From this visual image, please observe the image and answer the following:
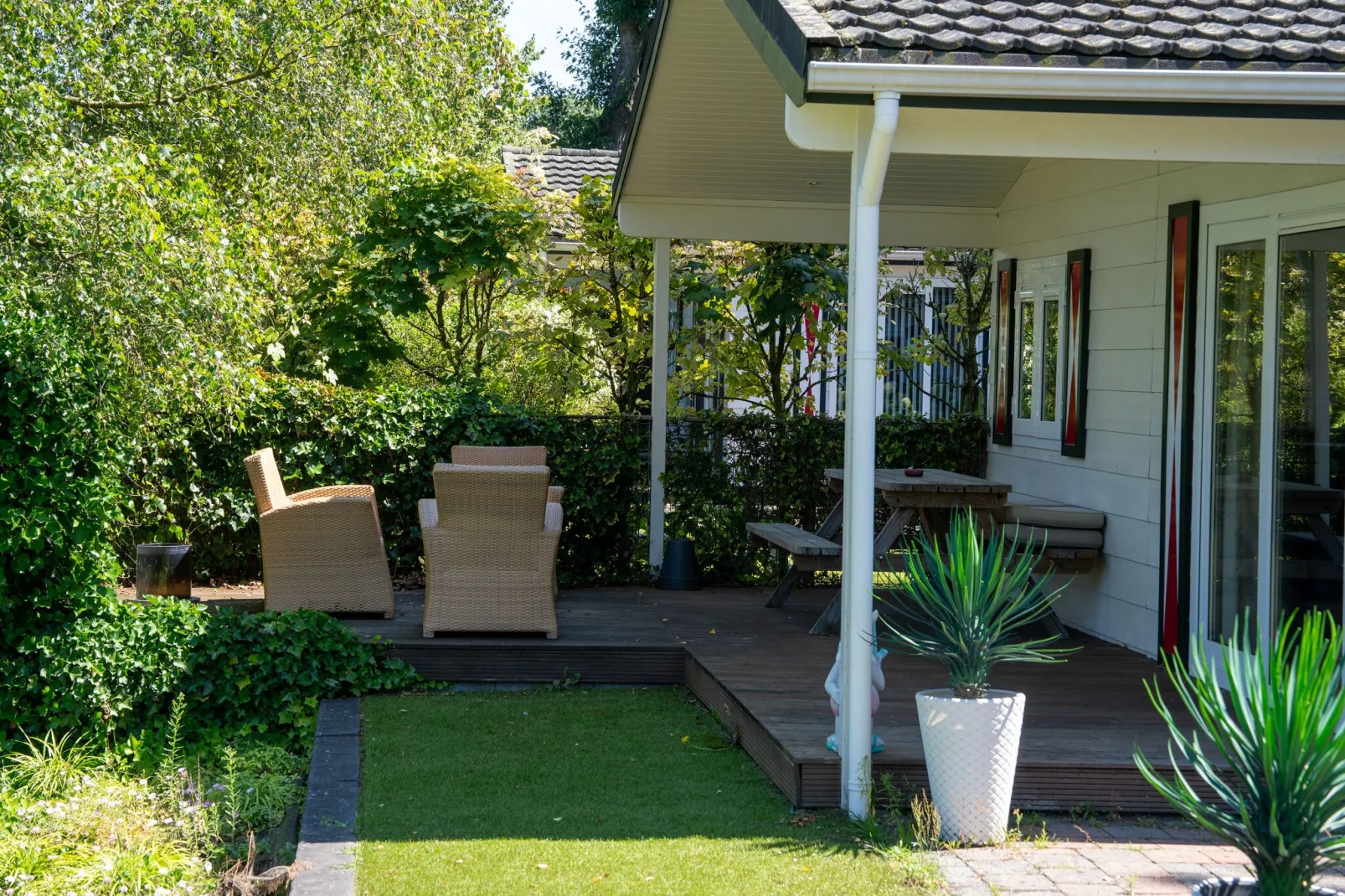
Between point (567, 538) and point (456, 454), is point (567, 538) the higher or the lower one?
the lower one

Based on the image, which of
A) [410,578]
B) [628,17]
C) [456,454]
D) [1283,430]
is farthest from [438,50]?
[628,17]

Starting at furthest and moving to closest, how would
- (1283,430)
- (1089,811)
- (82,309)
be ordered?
(82,309)
(1283,430)
(1089,811)

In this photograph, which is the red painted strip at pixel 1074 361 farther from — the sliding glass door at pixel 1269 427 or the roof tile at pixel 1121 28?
the roof tile at pixel 1121 28

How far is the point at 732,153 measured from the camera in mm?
8297

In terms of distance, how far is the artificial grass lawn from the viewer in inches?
165

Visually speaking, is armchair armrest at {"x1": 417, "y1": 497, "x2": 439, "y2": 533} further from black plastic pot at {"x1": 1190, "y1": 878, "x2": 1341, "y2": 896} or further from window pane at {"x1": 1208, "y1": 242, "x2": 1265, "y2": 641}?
black plastic pot at {"x1": 1190, "y1": 878, "x2": 1341, "y2": 896}

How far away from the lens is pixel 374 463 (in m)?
9.29

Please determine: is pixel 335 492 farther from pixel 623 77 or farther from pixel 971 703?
pixel 623 77

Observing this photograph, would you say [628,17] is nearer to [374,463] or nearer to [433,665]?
[374,463]

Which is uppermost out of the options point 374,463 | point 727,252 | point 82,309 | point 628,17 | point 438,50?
point 628,17

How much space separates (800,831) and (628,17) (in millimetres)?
18594

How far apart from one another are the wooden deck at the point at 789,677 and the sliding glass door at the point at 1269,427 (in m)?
0.65

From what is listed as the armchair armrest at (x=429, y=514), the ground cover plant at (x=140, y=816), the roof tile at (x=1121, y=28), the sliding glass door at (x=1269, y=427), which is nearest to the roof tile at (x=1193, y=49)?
the roof tile at (x=1121, y=28)

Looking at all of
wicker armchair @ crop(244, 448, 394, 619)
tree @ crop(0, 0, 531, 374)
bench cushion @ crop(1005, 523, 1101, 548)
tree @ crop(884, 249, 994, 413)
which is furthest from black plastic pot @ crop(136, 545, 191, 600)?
tree @ crop(884, 249, 994, 413)
